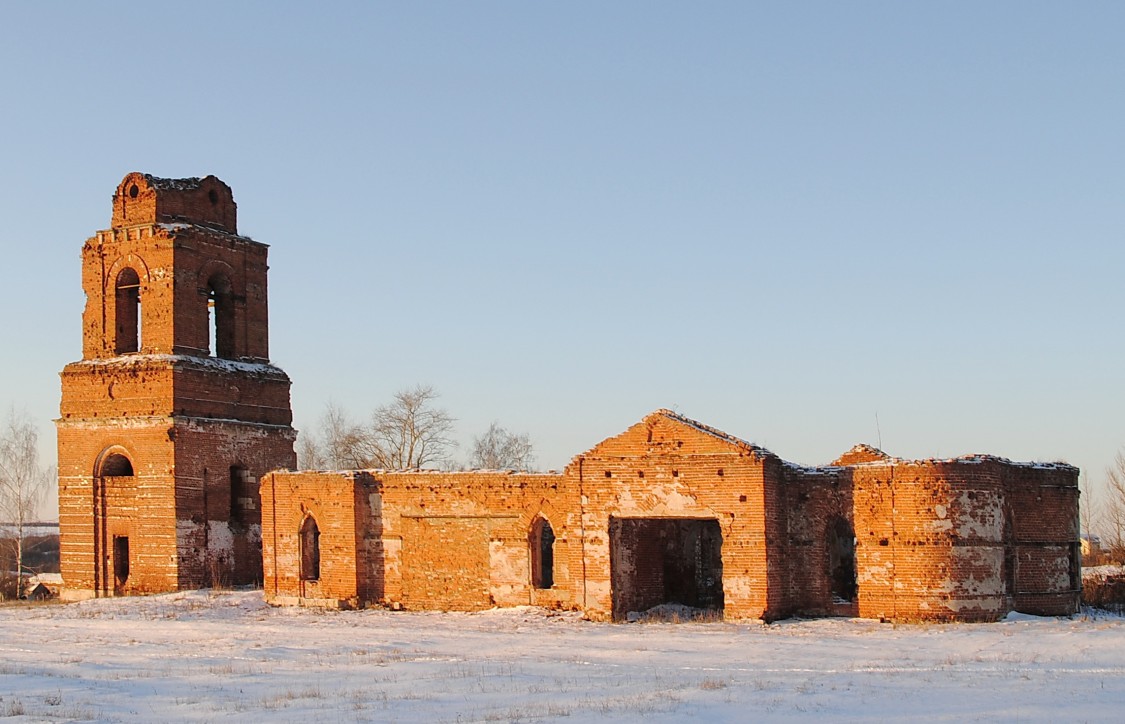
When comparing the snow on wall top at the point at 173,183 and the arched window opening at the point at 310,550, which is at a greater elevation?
the snow on wall top at the point at 173,183

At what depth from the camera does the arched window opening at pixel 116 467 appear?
25.7 meters

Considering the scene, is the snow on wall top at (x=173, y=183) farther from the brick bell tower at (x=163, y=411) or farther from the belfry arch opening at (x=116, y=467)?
the belfry arch opening at (x=116, y=467)

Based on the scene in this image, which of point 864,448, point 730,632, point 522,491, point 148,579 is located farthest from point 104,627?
point 864,448

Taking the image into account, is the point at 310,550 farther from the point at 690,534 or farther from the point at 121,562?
the point at 690,534

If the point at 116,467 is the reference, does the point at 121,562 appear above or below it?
below

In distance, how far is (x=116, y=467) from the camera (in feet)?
85.6

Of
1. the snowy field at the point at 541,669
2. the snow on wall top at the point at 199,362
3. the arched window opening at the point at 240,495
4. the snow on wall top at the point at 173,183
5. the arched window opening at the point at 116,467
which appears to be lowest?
the snowy field at the point at 541,669

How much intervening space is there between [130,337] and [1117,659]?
2002cm

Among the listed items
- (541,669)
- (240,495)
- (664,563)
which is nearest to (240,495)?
(240,495)

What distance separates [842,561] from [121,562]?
568 inches

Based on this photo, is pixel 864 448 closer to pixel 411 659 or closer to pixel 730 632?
pixel 730 632

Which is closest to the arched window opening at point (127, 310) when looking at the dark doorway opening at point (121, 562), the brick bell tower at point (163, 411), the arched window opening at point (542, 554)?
the brick bell tower at point (163, 411)

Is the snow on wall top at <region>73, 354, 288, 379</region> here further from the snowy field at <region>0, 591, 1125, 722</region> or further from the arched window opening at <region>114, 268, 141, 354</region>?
the snowy field at <region>0, 591, 1125, 722</region>

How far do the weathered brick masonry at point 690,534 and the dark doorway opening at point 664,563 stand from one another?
0.03 meters
